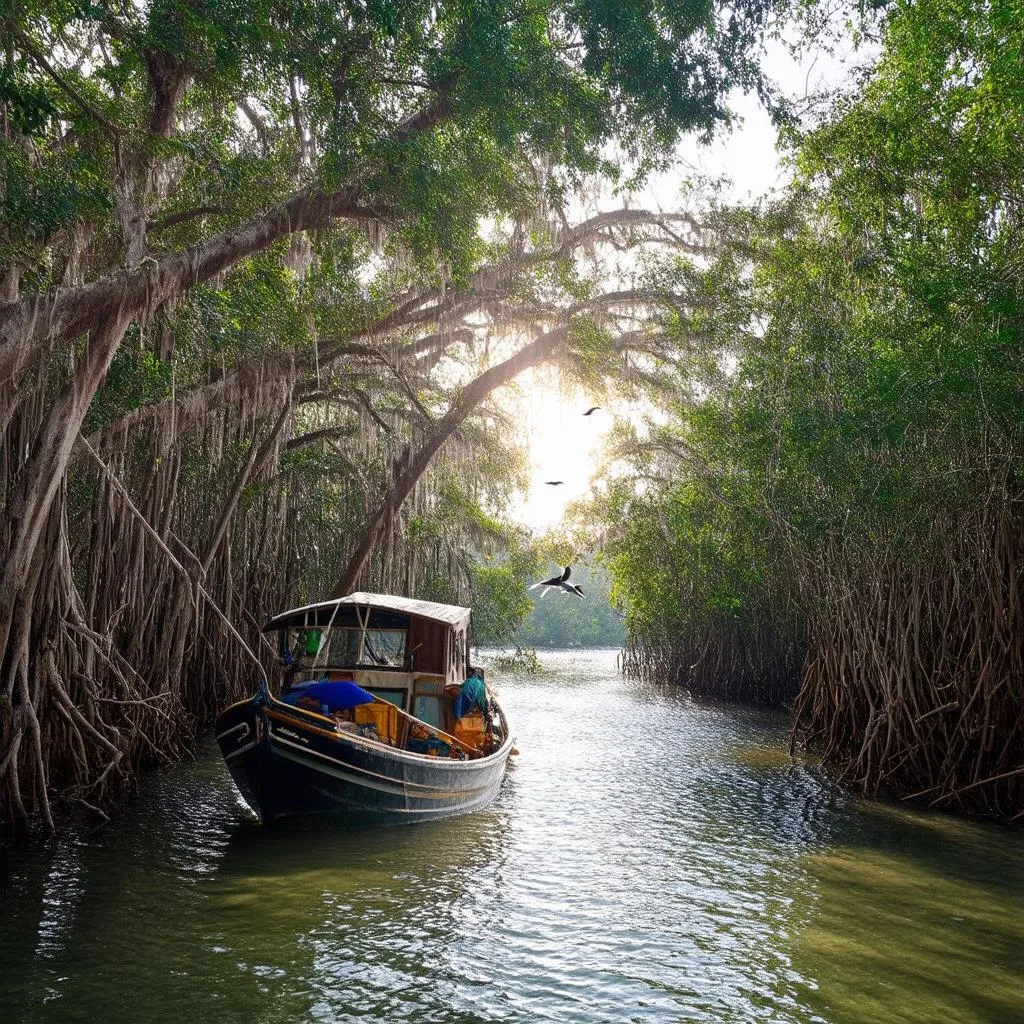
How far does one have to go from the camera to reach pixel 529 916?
7160 mm

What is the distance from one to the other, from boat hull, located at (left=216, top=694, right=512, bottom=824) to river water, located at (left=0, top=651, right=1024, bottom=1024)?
331mm

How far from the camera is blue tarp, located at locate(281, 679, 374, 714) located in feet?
31.9

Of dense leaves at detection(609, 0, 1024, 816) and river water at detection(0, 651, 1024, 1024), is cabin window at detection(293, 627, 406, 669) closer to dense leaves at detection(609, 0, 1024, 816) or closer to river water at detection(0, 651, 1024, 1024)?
river water at detection(0, 651, 1024, 1024)

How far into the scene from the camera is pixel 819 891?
7.84 meters

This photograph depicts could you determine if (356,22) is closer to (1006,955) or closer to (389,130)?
(389,130)

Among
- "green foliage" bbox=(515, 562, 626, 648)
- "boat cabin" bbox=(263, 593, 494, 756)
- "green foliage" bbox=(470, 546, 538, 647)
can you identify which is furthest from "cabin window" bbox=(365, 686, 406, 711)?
"green foliage" bbox=(515, 562, 626, 648)

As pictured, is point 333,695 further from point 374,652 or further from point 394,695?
point 374,652

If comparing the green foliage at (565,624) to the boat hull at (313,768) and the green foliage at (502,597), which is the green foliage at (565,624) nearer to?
the green foliage at (502,597)

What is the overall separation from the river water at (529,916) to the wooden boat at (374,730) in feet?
1.31

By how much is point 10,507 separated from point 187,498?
20.1ft

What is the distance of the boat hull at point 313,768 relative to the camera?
8.93 metres

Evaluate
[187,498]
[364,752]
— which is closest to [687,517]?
[187,498]

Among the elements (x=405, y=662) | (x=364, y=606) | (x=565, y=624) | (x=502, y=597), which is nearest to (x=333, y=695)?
(x=364, y=606)

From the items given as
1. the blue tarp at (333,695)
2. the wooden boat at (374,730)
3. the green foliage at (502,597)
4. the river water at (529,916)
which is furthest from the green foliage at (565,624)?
the blue tarp at (333,695)
